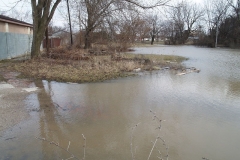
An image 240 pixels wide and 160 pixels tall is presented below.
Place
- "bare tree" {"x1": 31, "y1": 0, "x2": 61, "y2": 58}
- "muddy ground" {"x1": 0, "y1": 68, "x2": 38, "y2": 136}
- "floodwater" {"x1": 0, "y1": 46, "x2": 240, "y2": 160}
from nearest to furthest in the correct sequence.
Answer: "floodwater" {"x1": 0, "y1": 46, "x2": 240, "y2": 160} < "muddy ground" {"x1": 0, "y1": 68, "x2": 38, "y2": 136} < "bare tree" {"x1": 31, "y1": 0, "x2": 61, "y2": 58}

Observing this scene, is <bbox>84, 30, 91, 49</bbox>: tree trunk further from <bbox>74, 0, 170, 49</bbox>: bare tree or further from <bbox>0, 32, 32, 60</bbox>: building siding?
<bbox>0, 32, 32, 60</bbox>: building siding

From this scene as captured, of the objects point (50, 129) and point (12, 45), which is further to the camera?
point (12, 45)

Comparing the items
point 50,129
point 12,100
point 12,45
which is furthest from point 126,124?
point 12,45

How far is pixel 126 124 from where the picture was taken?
14.9 ft

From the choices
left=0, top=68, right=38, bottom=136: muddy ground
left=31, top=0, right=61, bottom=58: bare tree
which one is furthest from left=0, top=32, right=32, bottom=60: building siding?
left=0, top=68, right=38, bottom=136: muddy ground

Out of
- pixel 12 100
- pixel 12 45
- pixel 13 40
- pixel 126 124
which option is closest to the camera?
pixel 126 124

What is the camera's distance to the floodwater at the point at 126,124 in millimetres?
3506

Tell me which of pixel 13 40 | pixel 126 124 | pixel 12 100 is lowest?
pixel 126 124

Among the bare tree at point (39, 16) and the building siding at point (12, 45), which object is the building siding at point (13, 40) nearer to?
the building siding at point (12, 45)

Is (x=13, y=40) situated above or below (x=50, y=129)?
above

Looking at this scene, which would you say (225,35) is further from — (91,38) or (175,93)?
(175,93)

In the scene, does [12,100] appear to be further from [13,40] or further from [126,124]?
[13,40]

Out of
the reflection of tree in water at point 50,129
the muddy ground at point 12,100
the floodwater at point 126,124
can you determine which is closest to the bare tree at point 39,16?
the muddy ground at point 12,100

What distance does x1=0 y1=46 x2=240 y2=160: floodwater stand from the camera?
3.51 metres
